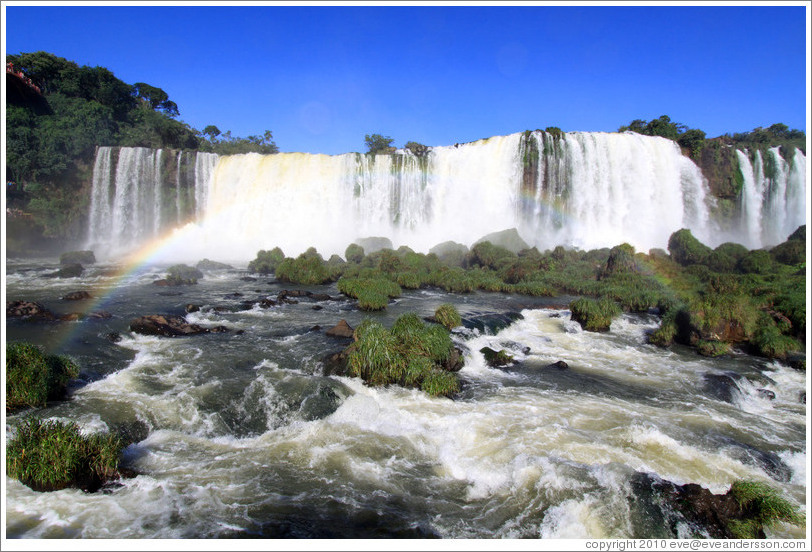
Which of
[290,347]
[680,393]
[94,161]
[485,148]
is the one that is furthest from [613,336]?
[94,161]

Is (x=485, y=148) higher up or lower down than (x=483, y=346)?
higher up

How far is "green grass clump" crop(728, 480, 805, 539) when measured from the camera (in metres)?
5.43

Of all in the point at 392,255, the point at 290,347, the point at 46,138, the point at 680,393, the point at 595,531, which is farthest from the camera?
the point at 46,138

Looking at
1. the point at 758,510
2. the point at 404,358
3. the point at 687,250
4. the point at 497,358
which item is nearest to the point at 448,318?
the point at 497,358

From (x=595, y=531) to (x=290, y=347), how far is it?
8.85 m

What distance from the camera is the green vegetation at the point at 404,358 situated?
9992 millimetres

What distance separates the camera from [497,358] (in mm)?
12109

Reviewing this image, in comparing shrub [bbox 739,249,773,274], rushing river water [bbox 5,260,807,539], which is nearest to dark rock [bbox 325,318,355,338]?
rushing river water [bbox 5,260,807,539]

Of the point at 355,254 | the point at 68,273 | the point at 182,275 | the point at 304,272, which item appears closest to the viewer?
the point at 68,273

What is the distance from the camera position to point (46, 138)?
1431 inches

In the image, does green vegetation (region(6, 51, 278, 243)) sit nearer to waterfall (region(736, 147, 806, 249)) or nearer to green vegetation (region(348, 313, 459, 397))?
green vegetation (region(348, 313, 459, 397))

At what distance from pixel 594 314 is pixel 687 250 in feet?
47.6

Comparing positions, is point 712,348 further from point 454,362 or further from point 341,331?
point 341,331

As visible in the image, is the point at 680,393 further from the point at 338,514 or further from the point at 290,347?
the point at 290,347
